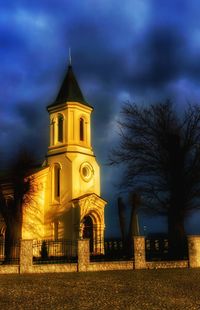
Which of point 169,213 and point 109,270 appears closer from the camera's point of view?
point 109,270

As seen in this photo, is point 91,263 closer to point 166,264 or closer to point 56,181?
point 166,264

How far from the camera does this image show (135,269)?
21.5 meters

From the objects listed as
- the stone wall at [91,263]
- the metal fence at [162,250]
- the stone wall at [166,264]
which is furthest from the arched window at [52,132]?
the stone wall at [166,264]

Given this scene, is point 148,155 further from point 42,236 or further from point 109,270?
point 42,236

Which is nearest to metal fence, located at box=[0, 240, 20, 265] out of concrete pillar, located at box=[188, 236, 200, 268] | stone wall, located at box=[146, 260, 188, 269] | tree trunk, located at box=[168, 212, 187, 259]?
stone wall, located at box=[146, 260, 188, 269]

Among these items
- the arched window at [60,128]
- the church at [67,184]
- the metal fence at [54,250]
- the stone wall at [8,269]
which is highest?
the arched window at [60,128]

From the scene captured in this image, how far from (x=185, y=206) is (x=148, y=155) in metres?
3.78

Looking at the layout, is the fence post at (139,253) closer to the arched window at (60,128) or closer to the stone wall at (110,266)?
the stone wall at (110,266)

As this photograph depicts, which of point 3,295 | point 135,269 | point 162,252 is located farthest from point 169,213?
point 3,295

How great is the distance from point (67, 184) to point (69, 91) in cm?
961

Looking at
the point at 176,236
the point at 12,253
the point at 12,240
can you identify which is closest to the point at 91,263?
the point at 12,253

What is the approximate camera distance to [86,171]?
38125mm

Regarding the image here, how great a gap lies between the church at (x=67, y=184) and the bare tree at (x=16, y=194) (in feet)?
8.60

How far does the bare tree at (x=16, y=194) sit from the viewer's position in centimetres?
2572
